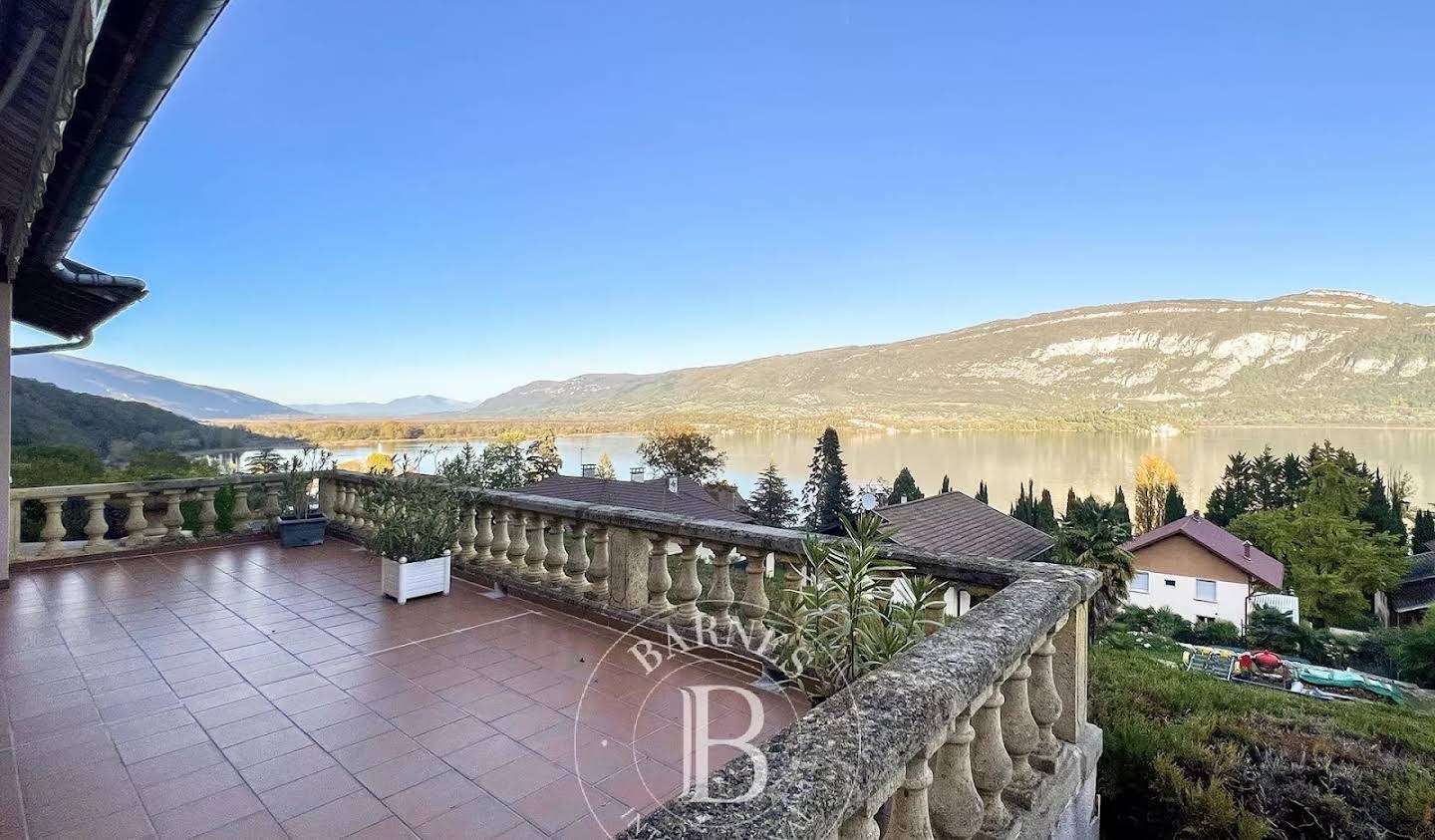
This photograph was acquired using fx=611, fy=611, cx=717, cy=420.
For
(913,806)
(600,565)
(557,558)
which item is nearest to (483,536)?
(557,558)

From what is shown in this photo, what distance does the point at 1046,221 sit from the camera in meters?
73.5

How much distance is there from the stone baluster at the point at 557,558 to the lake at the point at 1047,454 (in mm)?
46971

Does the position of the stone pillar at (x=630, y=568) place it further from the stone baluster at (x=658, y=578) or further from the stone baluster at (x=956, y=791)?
the stone baluster at (x=956, y=791)

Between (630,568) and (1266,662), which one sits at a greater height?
(630,568)

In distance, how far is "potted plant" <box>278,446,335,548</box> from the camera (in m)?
6.18

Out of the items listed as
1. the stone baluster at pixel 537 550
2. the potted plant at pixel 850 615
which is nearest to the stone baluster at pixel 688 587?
the potted plant at pixel 850 615

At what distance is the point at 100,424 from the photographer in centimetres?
1272

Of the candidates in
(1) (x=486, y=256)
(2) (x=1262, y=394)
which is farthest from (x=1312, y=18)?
(2) (x=1262, y=394)

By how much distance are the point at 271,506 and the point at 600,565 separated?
5.20 meters

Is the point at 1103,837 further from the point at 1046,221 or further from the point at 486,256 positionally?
the point at 1046,221

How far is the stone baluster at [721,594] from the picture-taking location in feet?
10.8

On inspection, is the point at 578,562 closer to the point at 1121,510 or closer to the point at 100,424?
the point at 100,424

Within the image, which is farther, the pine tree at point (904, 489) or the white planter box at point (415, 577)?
the pine tree at point (904, 489)

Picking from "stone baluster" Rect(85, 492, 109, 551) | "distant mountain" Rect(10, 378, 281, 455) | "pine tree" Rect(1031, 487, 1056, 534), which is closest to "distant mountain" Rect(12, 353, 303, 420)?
"distant mountain" Rect(10, 378, 281, 455)
